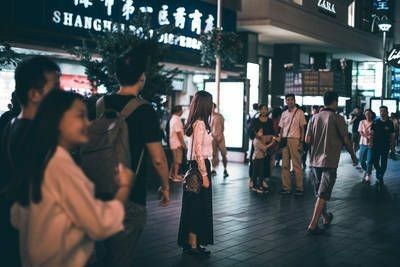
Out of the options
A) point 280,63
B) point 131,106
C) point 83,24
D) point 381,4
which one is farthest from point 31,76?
point 381,4

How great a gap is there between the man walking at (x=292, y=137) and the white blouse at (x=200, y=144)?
5.26m

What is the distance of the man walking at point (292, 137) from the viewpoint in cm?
1151

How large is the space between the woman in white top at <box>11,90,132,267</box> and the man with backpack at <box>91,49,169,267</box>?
115 cm

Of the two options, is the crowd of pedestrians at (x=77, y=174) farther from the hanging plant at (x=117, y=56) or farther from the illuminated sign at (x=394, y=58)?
the illuminated sign at (x=394, y=58)

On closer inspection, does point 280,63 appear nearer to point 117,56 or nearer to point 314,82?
point 314,82

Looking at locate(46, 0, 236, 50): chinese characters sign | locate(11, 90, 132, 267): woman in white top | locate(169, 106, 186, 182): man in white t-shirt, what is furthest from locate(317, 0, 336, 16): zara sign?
locate(11, 90, 132, 267): woman in white top

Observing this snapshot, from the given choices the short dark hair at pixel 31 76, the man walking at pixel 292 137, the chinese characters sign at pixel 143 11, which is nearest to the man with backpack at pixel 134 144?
the short dark hair at pixel 31 76

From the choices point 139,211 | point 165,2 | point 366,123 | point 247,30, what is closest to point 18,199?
point 139,211

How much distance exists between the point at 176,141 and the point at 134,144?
9.12 metres

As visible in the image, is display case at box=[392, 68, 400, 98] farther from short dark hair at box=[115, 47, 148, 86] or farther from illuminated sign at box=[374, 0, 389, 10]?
short dark hair at box=[115, 47, 148, 86]

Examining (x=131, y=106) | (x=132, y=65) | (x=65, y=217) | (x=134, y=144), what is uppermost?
(x=132, y=65)

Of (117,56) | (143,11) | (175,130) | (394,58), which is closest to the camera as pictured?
(117,56)

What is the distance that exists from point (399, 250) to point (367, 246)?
391 mm

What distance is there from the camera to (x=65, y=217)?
8.71 feet
